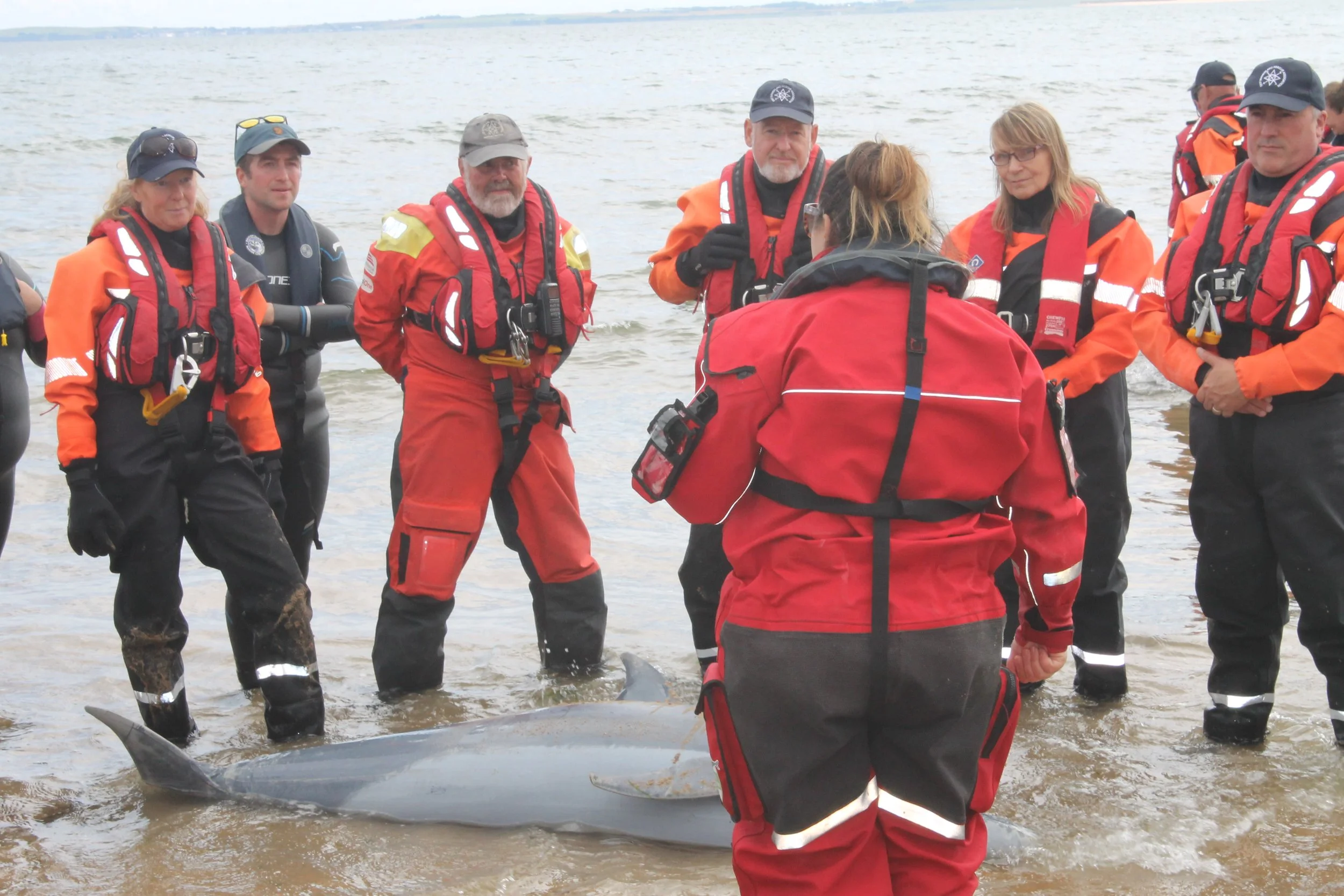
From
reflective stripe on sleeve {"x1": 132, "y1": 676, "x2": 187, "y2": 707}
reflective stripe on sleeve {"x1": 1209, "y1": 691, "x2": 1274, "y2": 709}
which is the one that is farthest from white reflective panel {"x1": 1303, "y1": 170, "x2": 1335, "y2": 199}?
reflective stripe on sleeve {"x1": 132, "y1": 676, "x2": 187, "y2": 707}

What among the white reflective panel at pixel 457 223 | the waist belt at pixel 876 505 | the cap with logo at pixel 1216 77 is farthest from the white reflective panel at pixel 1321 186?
the cap with logo at pixel 1216 77

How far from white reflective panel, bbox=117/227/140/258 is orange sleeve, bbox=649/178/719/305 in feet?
6.57

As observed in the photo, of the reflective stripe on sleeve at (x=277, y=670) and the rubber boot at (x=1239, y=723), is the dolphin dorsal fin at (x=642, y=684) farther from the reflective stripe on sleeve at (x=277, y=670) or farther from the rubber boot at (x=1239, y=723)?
the rubber boot at (x=1239, y=723)

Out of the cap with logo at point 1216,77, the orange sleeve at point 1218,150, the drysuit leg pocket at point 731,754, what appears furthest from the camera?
the cap with logo at point 1216,77

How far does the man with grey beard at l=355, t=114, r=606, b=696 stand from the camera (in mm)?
5344

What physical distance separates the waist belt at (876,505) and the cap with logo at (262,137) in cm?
336

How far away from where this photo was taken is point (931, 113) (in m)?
→ 36.8

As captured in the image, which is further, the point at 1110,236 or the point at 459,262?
the point at 459,262

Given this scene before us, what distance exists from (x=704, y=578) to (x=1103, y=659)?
1.63 metres

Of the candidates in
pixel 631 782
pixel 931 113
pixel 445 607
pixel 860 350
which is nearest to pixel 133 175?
pixel 445 607

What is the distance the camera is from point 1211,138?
9.81 metres

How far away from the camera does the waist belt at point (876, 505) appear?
9.36ft

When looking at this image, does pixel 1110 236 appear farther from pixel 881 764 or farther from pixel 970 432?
pixel 881 764

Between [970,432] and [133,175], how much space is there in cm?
343
